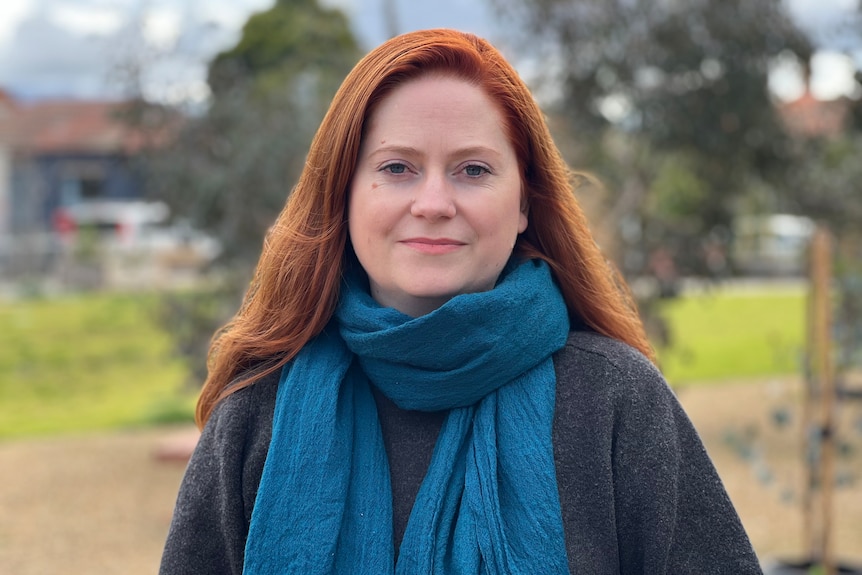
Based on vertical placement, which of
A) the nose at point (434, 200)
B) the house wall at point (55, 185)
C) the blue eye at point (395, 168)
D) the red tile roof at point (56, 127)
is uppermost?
the red tile roof at point (56, 127)

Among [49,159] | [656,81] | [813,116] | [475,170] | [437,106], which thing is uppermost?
[49,159]

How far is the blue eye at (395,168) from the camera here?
183cm

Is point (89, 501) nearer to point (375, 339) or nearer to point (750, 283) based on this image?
point (375, 339)

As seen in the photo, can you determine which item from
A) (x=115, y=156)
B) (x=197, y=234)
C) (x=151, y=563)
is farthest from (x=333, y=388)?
(x=115, y=156)

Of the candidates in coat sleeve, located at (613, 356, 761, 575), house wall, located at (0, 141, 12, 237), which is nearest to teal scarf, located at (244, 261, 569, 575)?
coat sleeve, located at (613, 356, 761, 575)

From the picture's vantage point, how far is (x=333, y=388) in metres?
1.83

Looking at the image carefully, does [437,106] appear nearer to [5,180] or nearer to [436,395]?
[436,395]

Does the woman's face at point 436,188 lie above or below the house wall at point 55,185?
below

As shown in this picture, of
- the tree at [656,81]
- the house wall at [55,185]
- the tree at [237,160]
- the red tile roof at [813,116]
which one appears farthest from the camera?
the house wall at [55,185]

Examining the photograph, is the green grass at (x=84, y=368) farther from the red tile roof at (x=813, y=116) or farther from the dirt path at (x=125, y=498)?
the red tile roof at (x=813, y=116)

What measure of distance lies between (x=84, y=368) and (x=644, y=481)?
478 inches

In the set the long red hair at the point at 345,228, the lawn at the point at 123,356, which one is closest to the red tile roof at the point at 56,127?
the lawn at the point at 123,356

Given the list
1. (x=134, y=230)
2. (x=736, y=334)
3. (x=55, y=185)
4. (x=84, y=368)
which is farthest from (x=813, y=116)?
(x=55, y=185)

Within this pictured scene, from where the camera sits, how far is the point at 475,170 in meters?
1.83
